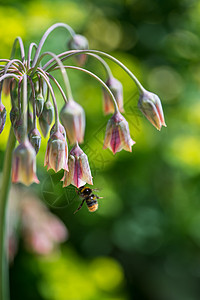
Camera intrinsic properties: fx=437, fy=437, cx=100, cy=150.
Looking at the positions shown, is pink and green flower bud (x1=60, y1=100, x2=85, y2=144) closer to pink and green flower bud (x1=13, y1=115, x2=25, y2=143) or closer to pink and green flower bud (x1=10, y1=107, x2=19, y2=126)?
pink and green flower bud (x1=13, y1=115, x2=25, y2=143)

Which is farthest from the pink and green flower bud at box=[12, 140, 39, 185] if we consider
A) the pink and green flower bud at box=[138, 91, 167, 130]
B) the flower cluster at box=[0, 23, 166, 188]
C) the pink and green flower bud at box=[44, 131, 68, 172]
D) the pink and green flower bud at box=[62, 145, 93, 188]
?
the pink and green flower bud at box=[138, 91, 167, 130]

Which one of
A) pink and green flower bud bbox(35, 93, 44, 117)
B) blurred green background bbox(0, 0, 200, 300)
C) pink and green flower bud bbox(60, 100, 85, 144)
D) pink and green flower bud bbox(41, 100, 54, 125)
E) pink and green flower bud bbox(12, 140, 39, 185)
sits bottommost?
blurred green background bbox(0, 0, 200, 300)

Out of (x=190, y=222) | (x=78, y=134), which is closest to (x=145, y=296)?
(x=190, y=222)

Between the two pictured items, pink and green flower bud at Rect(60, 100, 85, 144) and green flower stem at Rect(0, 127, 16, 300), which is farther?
green flower stem at Rect(0, 127, 16, 300)

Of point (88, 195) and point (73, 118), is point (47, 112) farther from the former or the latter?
point (88, 195)

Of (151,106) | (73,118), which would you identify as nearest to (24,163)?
(73,118)

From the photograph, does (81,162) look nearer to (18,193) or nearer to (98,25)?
(18,193)

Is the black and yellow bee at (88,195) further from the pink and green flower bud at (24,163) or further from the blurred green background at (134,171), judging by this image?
the blurred green background at (134,171)
